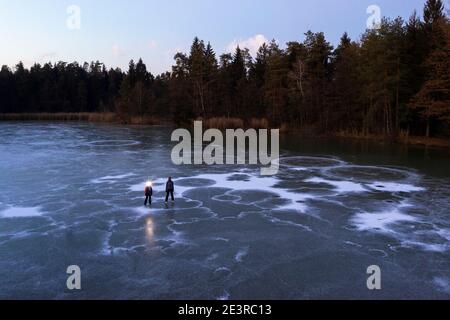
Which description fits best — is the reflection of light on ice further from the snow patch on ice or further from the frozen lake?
the snow patch on ice

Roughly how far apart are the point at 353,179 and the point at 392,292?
45.1 ft

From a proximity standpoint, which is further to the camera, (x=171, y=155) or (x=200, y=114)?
(x=200, y=114)

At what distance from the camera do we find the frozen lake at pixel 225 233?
360 inches

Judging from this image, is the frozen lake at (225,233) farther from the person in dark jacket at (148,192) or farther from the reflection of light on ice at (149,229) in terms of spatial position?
the person in dark jacket at (148,192)

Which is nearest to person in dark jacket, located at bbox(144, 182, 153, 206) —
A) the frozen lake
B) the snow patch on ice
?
the frozen lake

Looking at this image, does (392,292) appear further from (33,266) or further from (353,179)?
(353,179)

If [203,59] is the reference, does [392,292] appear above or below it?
below

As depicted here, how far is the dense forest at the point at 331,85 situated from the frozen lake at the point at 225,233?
1761 cm

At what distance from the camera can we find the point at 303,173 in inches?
946

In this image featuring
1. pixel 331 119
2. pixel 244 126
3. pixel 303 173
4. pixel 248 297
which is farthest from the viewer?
pixel 244 126

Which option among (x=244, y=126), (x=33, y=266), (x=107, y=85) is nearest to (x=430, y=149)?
(x=244, y=126)

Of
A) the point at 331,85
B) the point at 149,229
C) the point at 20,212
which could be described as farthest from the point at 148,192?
the point at 331,85

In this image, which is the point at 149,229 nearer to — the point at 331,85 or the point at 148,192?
the point at 148,192

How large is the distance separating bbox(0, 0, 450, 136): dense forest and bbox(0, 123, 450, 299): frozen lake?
57.8 ft
